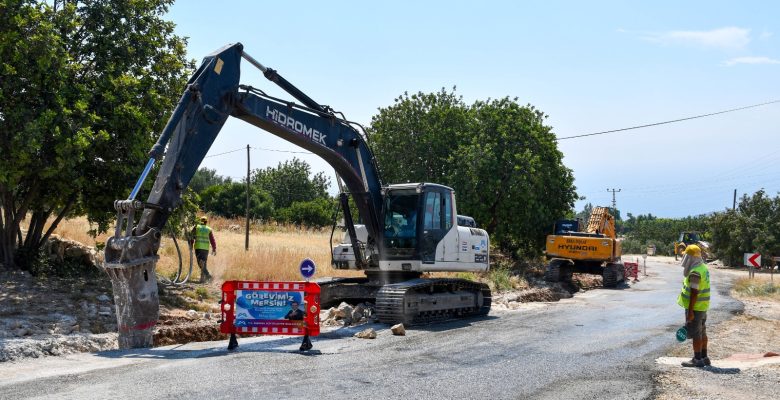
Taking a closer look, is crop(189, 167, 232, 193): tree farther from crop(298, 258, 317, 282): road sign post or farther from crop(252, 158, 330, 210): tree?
crop(298, 258, 317, 282): road sign post

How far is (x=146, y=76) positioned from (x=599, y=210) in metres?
24.7

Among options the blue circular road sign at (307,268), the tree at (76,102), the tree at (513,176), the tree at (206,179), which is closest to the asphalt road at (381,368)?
the blue circular road sign at (307,268)

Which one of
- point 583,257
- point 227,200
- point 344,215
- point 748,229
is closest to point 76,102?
point 344,215

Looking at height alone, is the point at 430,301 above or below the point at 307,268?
below

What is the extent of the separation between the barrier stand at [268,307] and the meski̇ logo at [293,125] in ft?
9.56

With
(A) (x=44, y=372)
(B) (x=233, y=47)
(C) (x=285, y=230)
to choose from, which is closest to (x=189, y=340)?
(A) (x=44, y=372)

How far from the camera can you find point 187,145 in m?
11.5

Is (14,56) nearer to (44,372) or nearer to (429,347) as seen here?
(44,372)

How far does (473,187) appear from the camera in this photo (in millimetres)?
33250

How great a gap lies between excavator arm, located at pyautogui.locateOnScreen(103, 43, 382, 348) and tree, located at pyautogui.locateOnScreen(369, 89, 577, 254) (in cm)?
1943

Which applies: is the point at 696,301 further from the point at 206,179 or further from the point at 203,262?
the point at 206,179

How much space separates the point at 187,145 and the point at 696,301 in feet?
25.9

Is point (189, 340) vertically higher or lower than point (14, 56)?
lower

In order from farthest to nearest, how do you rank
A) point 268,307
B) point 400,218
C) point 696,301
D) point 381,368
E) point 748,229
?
point 748,229
point 400,218
point 268,307
point 696,301
point 381,368
